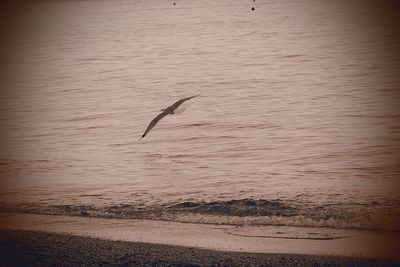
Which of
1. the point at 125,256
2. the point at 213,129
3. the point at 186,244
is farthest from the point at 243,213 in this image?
the point at 213,129

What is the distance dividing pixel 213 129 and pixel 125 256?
11078mm

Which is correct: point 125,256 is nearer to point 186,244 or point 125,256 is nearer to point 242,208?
point 186,244

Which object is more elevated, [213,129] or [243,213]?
[243,213]

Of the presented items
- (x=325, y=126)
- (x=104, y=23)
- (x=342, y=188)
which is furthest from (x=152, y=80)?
(x=104, y=23)

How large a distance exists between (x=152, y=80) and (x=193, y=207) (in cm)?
2004

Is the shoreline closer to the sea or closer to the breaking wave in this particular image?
the breaking wave

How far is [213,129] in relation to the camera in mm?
17875

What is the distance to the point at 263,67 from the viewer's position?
104 feet

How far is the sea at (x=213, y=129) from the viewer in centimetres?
1030

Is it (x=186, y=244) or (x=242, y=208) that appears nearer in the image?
(x=186, y=244)

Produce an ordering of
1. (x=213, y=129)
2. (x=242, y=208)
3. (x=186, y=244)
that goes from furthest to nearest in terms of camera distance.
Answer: (x=213, y=129) → (x=242, y=208) → (x=186, y=244)

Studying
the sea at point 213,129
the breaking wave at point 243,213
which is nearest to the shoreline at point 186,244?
the breaking wave at point 243,213

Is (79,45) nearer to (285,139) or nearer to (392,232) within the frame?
(285,139)

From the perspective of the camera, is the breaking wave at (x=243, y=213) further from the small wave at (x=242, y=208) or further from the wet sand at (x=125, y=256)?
the wet sand at (x=125, y=256)
